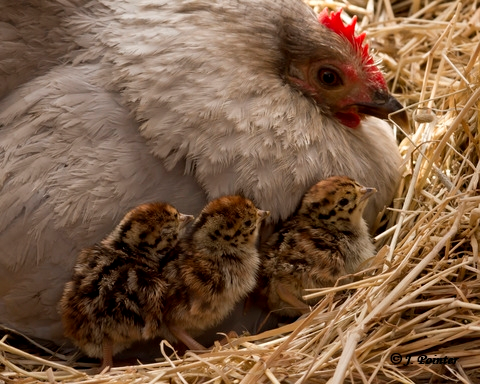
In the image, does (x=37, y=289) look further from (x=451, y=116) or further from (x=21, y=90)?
(x=451, y=116)

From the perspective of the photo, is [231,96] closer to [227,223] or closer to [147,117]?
[147,117]

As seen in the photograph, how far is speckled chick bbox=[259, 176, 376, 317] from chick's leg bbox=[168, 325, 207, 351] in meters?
0.32

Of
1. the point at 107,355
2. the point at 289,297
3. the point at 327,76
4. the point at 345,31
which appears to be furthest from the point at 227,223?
the point at 345,31

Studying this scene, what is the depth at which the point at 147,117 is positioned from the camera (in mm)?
2898

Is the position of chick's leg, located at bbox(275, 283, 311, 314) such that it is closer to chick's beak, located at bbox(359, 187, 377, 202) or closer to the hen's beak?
chick's beak, located at bbox(359, 187, 377, 202)

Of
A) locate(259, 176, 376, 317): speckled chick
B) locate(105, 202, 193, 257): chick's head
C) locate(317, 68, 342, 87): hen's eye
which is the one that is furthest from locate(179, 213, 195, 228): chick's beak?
locate(317, 68, 342, 87): hen's eye

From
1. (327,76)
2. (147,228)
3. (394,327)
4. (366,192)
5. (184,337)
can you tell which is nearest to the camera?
(394,327)

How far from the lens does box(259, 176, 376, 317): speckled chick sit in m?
2.88

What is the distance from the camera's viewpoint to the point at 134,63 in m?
2.96

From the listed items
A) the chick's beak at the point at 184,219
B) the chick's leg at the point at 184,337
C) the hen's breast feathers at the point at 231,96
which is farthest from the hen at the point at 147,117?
the chick's leg at the point at 184,337

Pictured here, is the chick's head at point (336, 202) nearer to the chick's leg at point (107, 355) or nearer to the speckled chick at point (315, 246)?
the speckled chick at point (315, 246)

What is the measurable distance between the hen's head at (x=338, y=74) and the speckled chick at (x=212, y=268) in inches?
24.9

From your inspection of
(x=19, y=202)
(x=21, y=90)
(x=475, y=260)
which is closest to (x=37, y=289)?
(x=19, y=202)

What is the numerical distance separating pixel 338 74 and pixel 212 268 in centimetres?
94
